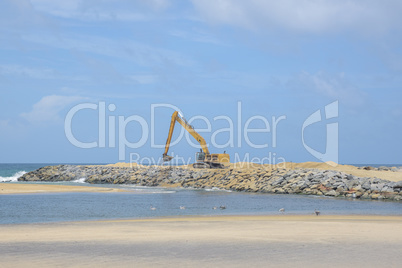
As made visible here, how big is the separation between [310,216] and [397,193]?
13960 mm

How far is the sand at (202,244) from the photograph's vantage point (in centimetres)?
1202

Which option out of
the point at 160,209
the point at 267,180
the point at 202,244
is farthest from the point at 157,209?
the point at 267,180

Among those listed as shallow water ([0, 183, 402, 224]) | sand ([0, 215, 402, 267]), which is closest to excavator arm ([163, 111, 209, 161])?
shallow water ([0, 183, 402, 224])

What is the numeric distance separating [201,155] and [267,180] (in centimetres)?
1831

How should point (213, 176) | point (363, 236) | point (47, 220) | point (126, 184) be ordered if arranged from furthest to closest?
point (126, 184) → point (213, 176) → point (47, 220) → point (363, 236)

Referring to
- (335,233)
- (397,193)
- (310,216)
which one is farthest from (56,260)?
(397,193)

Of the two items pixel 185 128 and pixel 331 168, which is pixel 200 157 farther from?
pixel 331 168

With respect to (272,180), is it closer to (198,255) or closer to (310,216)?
(310,216)

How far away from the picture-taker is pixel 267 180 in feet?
156

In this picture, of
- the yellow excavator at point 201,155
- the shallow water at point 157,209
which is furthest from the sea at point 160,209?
the yellow excavator at point 201,155

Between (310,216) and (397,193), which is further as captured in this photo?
(397,193)

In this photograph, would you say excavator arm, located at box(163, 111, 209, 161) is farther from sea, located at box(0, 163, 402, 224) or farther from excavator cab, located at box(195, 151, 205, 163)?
sea, located at box(0, 163, 402, 224)

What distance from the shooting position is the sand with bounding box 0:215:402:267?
473 inches

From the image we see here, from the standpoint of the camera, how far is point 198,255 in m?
12.8
